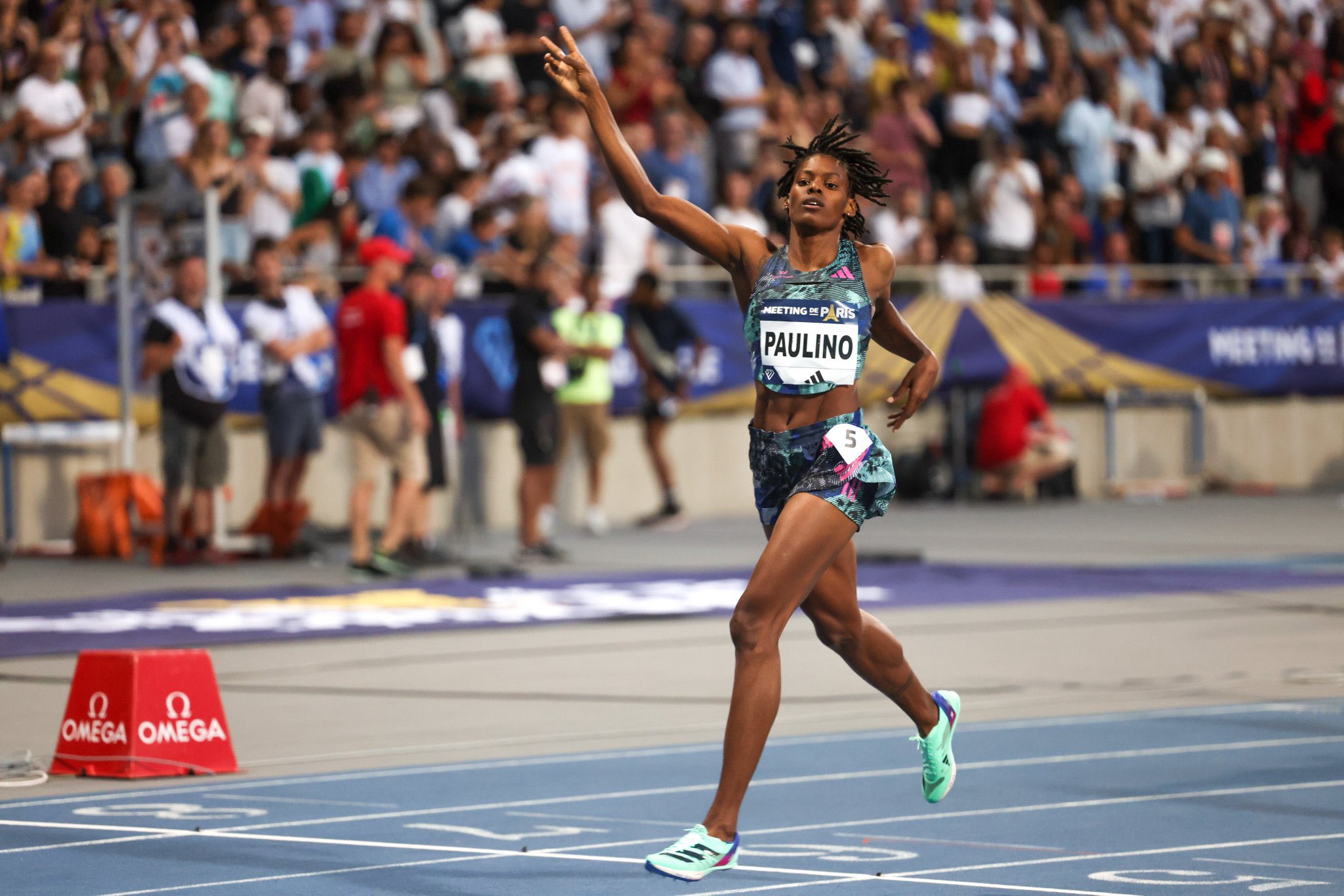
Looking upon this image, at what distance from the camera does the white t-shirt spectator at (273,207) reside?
65.4ft

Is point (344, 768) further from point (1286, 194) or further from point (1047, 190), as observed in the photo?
point (1286, 194)

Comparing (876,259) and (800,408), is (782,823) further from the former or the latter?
(876,259)

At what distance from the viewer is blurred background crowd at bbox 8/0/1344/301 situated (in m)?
19.5

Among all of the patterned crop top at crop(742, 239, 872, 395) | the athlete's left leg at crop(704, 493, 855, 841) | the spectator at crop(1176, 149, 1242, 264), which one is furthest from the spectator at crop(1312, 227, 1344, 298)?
the athlete's left leg at crop(704, 493, 855, 841)

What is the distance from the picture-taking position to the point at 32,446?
61.6 ft

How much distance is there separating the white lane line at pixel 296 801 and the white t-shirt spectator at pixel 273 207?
1238cm

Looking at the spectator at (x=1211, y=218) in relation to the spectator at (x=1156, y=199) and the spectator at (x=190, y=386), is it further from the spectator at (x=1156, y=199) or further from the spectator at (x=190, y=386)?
the spectator at (x=190, y=386)

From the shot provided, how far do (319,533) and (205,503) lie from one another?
223 cm

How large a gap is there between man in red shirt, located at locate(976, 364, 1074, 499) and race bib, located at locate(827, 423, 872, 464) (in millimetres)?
17196

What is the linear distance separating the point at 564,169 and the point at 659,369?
2.30 meters

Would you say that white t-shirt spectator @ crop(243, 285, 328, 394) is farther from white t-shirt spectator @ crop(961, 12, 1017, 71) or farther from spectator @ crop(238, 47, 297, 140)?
white t-shirt spectator @ crop(961, 12, 1017, 71)

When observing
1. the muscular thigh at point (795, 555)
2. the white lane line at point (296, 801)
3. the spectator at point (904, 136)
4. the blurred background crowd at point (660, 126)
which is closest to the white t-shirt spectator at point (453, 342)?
the blurred background crowd at point (660, 126)

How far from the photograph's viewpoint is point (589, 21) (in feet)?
78.3

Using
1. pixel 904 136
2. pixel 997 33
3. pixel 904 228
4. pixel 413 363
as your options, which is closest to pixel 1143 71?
pixel 997 33
